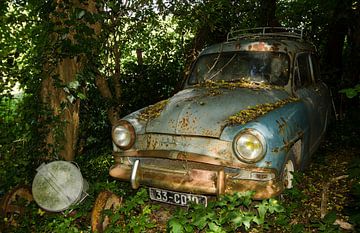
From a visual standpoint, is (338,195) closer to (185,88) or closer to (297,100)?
(297,100)

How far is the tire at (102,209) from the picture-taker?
3.60 m

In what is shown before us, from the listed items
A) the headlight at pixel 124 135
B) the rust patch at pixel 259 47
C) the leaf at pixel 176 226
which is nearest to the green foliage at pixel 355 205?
the leaf at pixel 176 226

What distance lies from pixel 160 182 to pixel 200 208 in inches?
19.4

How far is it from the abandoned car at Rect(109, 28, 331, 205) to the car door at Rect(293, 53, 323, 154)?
0.02 metres

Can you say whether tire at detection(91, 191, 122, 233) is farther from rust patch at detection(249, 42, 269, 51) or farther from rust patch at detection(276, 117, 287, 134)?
rust patch at detection(249, 42, 269, 51)

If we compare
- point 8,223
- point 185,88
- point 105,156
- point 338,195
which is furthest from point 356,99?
point 8,223

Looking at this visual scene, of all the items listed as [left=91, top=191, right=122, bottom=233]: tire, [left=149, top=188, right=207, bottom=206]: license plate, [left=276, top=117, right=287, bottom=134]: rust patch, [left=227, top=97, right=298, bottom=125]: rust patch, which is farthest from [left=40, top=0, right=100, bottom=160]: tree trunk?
[left=276, top=117, right=287, bottom=134]: rust patch

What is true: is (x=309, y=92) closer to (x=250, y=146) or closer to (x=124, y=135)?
(x=250, y=146)

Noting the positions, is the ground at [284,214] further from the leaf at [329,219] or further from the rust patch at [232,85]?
the rust patch at [232,85]

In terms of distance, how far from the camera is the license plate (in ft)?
11.3

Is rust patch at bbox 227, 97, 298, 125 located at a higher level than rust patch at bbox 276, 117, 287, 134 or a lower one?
higher

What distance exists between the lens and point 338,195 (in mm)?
4363

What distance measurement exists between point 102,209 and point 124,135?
827 mm

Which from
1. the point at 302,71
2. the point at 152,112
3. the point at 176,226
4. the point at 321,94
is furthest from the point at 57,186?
the point at 321,94
